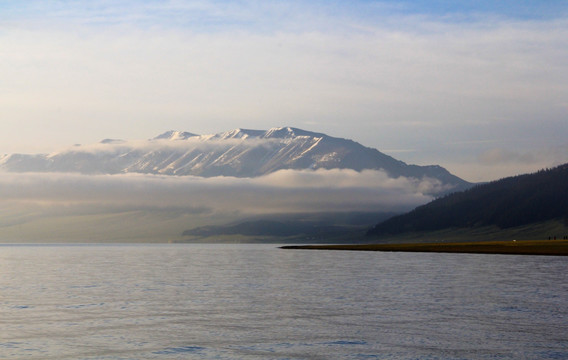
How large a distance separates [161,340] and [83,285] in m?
48.4

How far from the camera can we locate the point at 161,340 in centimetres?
4597

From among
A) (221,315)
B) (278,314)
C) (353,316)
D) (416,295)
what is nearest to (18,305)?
(221,315)

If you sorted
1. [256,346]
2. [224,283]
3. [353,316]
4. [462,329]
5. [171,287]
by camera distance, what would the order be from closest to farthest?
[256,346], [462,329], [353,316], [171,287], [224,283]

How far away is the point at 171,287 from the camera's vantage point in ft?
285

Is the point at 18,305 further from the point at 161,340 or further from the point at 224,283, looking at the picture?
the point at 224,283

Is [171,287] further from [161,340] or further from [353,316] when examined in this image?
[161,340]

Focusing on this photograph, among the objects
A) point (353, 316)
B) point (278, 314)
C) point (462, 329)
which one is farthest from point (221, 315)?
point (462, 329)

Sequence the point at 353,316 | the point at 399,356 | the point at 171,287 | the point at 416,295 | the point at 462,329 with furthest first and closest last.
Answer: the point at 171,287 → the point at 416,295 → the point at 353,316 → the point at 462,329 → the point at 399,356

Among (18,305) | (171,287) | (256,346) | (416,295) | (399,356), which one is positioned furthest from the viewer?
(171,287)

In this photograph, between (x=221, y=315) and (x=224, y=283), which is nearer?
(x=221, y=315)

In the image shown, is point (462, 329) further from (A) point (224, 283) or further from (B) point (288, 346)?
(A) point (224, 283)

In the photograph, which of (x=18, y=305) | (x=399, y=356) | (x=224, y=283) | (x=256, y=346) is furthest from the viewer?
(x=224, y=283)

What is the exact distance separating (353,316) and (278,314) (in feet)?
20.1

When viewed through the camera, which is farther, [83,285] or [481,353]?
[83,285]
